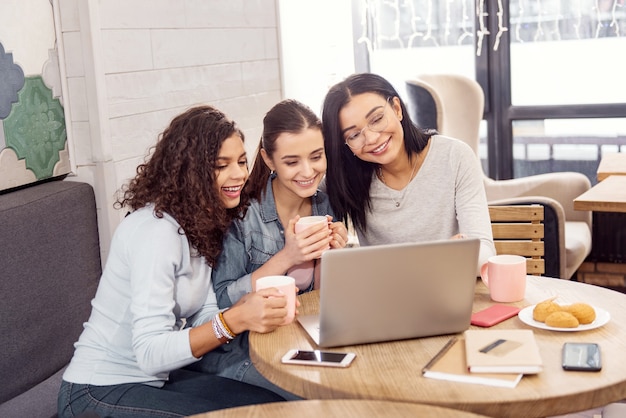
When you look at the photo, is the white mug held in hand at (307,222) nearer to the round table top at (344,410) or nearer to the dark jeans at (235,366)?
the dark jeans at (235,366)

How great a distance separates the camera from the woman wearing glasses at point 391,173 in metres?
2.08

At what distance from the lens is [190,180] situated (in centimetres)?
177

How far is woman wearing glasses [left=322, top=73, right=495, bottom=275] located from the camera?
6.82 ft

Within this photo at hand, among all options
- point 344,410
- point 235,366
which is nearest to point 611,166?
point 235,366

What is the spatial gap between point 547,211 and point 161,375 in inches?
69.5

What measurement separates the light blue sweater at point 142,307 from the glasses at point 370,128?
1.75 ft

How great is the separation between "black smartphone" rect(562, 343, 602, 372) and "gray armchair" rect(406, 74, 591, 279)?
161 centimetres

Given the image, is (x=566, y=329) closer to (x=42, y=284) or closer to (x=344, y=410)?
(x=344, y=410)

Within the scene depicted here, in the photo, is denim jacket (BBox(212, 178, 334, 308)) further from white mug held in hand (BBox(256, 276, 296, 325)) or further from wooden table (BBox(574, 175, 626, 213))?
wooden table (BBox(574, 175, 626, 213))

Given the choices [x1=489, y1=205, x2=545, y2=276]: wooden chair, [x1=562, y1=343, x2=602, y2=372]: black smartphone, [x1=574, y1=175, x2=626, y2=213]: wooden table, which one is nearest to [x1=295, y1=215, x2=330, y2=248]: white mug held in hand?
[x1=562, y1=343, x2=602, y2=372]: black smartphone

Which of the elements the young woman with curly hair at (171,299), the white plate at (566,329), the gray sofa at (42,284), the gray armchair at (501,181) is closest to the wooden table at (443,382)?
the white plate at (566,329)

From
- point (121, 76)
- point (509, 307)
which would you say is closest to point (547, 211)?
point (509, 307)

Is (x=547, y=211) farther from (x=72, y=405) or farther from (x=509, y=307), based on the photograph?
(x=72, y=405)

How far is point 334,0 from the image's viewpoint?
15.1 feet
